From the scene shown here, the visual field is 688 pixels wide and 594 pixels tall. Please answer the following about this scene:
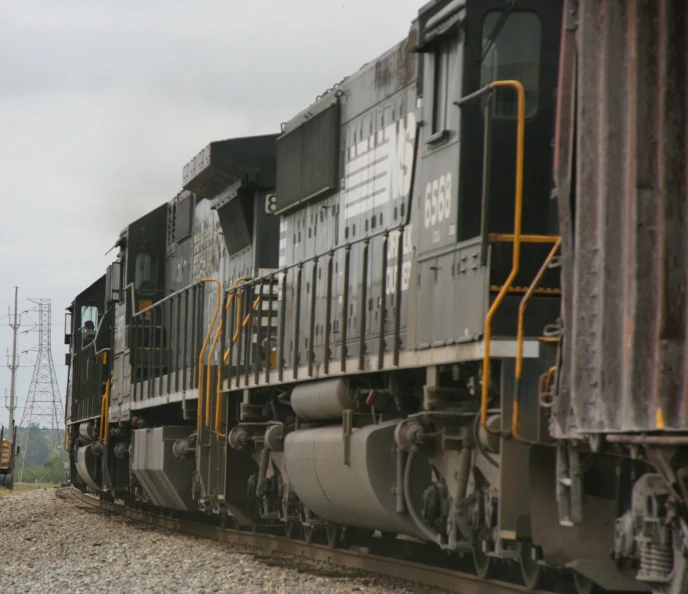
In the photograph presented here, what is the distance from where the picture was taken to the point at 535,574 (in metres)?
7.73

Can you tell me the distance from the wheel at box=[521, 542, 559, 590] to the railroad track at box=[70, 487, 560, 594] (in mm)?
101

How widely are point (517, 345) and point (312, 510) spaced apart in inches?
164

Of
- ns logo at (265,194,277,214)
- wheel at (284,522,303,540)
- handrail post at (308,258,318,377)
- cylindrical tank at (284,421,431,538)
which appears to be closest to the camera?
cylindrical tank at (284,421,431,538)

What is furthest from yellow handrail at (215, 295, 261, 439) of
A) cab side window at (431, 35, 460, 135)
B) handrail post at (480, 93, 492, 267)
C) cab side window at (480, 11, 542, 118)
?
handrail post at (480, 93, 492, 267)

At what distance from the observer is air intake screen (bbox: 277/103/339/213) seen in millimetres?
11000

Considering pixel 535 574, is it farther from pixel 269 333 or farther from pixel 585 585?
pixel 269 333

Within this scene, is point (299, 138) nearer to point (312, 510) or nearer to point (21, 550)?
point (312, 510)

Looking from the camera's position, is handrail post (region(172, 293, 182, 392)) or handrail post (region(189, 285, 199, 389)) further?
handrail post (region(172, 293, 182, 392))

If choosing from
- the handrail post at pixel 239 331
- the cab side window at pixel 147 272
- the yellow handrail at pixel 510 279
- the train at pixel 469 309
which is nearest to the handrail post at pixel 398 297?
the train at pixel 469 309

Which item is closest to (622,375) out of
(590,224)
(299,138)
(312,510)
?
(590,224)

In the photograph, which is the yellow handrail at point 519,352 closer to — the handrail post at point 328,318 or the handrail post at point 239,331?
the handrail post at point 328,318

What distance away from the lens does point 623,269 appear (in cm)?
508

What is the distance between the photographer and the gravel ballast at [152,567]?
9016 millimetres

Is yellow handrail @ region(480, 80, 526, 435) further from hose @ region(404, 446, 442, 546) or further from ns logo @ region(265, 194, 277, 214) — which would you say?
ns logo @ region(265, 194, 277, 214)
